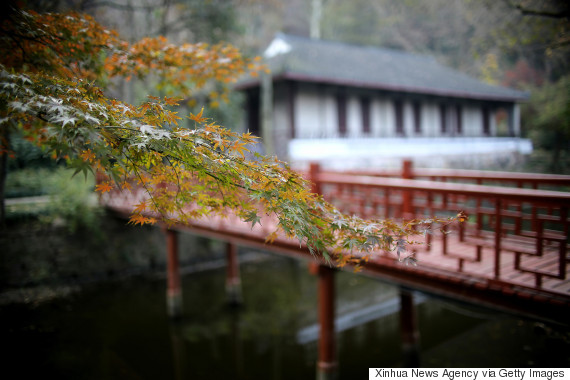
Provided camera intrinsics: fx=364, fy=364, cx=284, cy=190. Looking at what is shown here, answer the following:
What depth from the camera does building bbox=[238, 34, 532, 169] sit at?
14.9 m

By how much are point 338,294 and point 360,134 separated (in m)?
8.35

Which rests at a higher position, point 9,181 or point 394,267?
point 9,181

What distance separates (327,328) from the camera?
5.53 m

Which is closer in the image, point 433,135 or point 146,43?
point 146,43

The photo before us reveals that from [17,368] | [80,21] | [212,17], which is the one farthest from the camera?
[212,17]

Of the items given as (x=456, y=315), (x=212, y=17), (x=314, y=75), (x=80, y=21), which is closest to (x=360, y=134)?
(x=314, y=75)

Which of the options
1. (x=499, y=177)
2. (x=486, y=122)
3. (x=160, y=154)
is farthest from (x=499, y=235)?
(x=486, y=122)

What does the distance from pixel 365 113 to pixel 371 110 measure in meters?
0.39

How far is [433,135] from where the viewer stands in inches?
744

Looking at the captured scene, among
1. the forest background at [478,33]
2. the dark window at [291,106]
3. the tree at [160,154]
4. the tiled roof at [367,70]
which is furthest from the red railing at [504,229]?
the tiled roof at [367,70]

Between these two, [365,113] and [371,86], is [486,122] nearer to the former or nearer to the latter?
[365,113]

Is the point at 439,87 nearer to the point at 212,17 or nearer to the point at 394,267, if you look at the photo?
the point at 212,17

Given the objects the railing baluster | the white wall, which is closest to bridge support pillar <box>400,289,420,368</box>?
the railing baluster

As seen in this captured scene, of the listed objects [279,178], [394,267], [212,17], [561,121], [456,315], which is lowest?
[456,315]
